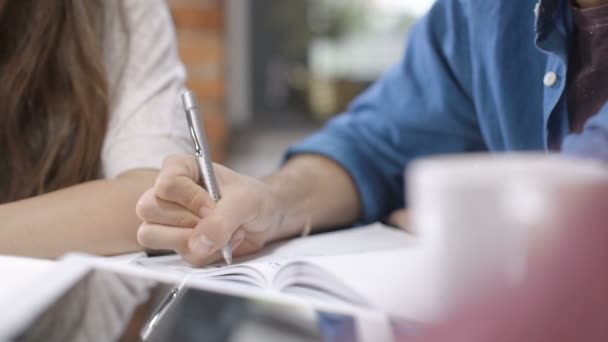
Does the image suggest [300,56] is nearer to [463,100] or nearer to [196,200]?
[463,100]

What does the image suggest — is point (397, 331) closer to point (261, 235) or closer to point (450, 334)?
point (450, 334)

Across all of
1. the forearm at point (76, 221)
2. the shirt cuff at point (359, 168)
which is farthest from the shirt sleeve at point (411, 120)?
the forearm at point (76, 221)

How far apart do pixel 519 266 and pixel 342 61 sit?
88.0 inches

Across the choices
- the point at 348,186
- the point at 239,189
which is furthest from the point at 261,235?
the point at 348,186

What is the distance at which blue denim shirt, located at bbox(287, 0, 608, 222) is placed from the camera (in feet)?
1.62

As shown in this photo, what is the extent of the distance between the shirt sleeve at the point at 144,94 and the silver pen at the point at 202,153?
0.24 ft

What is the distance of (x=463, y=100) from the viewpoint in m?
0.62

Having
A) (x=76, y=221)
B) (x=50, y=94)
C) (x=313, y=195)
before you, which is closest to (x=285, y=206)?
(x=313, y=195)

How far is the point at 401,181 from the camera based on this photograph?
68 cm

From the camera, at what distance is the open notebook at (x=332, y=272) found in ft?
1.03

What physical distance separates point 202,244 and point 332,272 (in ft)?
0.39

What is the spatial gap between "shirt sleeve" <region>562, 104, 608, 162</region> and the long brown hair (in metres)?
0.43

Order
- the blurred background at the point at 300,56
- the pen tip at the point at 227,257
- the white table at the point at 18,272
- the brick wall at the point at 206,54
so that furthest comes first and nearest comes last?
the blurred background at the point at 300,56 → the brick wall at the point at 206,54 → the pen tip at the point at 227,257 → the white table at the point at 18,272

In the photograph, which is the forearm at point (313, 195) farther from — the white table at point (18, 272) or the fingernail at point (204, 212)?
the white table at point (18, 272)
